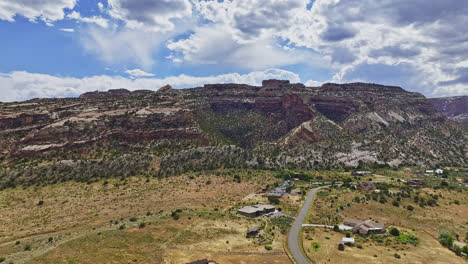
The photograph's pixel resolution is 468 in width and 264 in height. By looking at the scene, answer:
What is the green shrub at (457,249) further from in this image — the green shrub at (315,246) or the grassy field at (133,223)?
the grassy field at (133,223)

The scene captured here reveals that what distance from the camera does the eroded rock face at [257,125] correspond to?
4181 inches

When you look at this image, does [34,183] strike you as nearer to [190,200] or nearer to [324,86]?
[190,200]

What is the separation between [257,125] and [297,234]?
369 ft

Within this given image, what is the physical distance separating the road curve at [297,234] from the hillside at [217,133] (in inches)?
1563

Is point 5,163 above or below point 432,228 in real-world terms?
above

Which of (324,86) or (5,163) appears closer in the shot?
(5,163)

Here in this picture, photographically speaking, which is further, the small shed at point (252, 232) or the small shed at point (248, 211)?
the small shed at point (248, 211)

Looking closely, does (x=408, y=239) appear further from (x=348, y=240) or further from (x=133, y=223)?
(x=133, y=223)

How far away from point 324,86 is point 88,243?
598ft

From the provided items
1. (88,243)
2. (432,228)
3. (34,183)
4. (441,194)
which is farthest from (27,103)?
(441,194)

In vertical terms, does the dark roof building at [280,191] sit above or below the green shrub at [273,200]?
above

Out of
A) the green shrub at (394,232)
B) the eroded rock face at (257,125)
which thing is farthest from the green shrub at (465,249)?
the eroded rock face at (257,125)

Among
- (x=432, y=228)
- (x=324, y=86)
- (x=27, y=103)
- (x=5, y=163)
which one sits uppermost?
(x=324, y=86)

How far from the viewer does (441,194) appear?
83312mm
